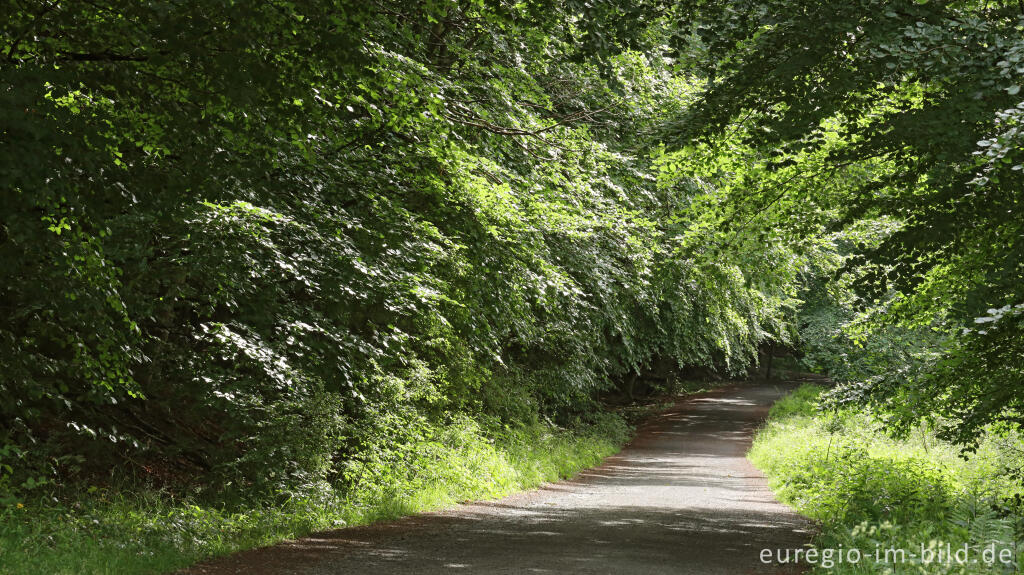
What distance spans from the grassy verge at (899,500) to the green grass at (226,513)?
491cm

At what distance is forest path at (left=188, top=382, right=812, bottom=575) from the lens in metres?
7.83

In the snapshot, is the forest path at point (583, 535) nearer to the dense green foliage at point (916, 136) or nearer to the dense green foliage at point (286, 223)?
the dense green foliage at point (286, 223)

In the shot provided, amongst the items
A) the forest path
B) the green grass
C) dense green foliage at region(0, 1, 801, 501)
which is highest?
dense green foliage at region(0, 1, 801, 501)

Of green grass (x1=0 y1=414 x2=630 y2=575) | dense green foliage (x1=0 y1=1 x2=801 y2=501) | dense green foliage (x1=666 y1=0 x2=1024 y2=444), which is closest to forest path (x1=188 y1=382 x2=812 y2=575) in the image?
green grass (x1=0 y1=414 x2=630 y2=575)

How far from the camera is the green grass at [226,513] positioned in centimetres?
699

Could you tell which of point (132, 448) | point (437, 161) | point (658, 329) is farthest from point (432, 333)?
point (658, 329)

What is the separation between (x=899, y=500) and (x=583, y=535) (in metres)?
3.80

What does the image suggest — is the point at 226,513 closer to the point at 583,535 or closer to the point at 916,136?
the point at 583,535

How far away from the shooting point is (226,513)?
31.1 feet

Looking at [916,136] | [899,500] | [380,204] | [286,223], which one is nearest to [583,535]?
[899,500]

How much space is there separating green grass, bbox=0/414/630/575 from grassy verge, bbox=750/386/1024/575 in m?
4.91

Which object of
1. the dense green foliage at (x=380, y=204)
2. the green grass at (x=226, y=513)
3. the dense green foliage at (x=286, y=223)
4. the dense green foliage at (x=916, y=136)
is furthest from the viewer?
the dense green foliage at (x=916, y=136)

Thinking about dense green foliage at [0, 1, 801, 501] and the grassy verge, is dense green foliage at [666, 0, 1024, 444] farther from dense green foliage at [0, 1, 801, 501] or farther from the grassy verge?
dense green foliage at [0, 1, 801, 501]

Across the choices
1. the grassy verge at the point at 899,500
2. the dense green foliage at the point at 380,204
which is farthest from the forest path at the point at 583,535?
the dense green foliage at the point at 380,204
